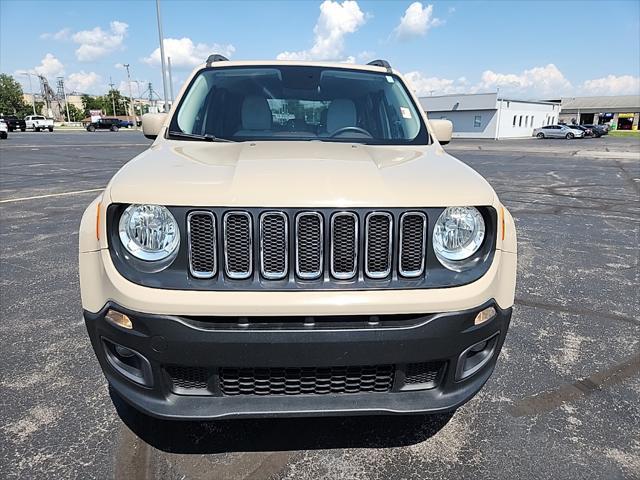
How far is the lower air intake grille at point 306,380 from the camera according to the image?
6.39 feet

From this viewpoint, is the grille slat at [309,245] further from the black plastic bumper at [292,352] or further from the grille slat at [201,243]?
the grille slat at [201,243]

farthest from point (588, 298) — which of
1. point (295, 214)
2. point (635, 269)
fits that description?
point (295, 214)

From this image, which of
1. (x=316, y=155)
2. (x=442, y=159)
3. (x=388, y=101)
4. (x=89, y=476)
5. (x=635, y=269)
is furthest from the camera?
(x=635, y=269)

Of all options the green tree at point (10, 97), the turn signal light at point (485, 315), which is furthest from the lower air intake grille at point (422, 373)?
the green tree at point (10, 97)

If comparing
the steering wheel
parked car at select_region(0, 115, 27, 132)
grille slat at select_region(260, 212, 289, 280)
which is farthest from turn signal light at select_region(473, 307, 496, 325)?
parked car at select_region(0, 115, 27, 132)

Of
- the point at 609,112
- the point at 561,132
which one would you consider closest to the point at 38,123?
the point at 561,132

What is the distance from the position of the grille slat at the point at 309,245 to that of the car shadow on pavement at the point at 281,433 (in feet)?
3.11

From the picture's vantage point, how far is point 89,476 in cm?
211

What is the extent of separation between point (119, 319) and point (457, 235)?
1443 millimetres

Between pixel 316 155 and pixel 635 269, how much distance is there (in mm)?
4478

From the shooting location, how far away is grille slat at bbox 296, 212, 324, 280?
6.18 ft

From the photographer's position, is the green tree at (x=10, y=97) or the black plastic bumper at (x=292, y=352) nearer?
the black plastic bumper at (x=292, y=352)

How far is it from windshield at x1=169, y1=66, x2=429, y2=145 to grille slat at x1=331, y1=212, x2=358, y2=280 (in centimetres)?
127

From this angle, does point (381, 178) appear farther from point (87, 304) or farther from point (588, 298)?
point (588, 298)
